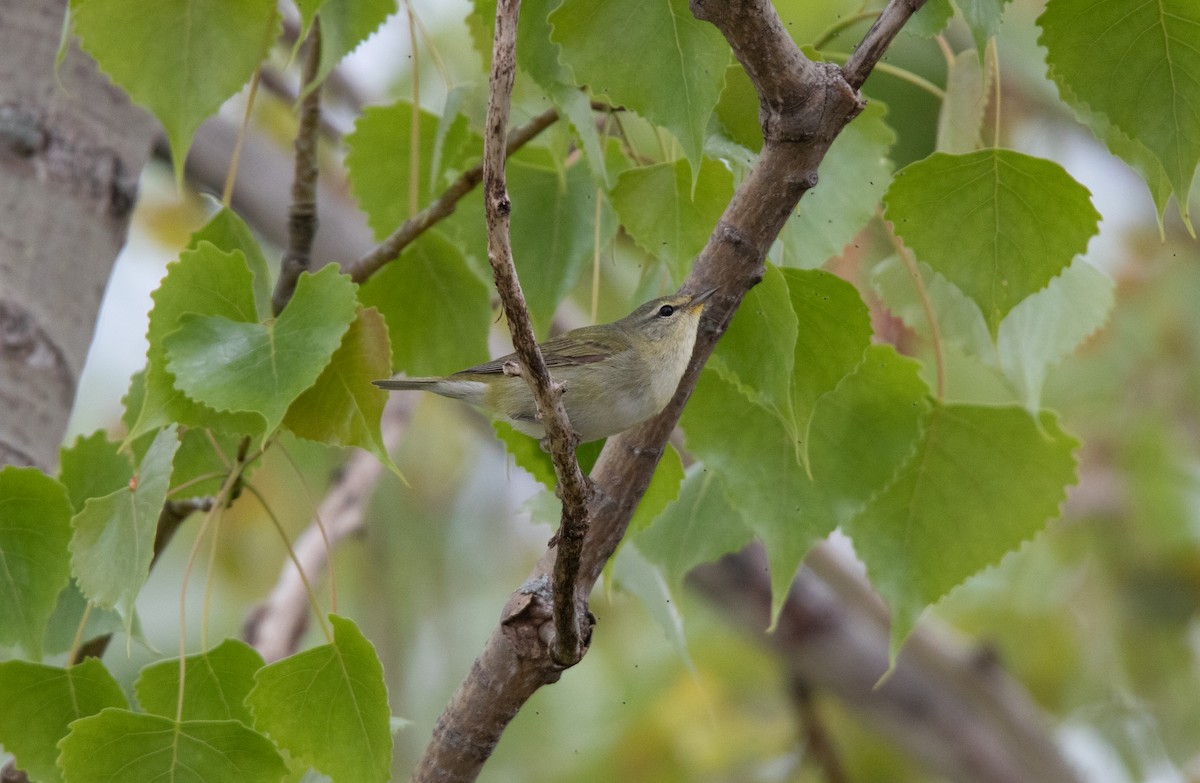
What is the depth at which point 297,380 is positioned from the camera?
4.02ft

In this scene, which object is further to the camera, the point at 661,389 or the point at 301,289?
the point at 661,389

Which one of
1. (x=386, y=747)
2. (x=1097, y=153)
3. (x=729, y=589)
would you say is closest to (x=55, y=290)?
(x=386, y=747)

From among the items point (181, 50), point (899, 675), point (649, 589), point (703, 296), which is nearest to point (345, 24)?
point (181, 50)

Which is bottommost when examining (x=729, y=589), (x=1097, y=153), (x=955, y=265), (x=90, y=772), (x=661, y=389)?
(x=90, y=772)

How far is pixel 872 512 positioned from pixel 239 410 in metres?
0.83

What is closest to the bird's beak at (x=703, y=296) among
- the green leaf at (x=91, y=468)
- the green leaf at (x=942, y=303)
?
the green leaf at (x=942, y=303)

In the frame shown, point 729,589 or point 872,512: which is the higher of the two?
point 729,589

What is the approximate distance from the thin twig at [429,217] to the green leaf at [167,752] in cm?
59

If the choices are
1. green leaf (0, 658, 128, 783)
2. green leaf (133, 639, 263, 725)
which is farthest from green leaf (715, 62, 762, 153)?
green leaf (0, 658, 128, 783)

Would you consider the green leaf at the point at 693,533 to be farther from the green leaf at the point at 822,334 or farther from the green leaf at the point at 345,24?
the green leaf at the point at 345,24

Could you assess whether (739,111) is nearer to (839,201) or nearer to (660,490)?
(839,201)

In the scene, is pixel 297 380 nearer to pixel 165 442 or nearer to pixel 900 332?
pixel 165 442

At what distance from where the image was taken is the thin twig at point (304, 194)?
1.64 meters

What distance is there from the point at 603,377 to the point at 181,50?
727mm
